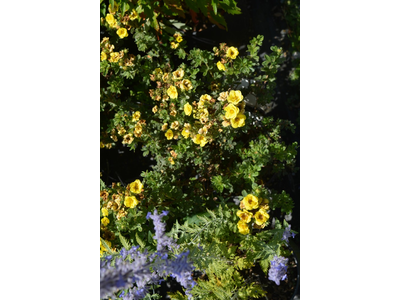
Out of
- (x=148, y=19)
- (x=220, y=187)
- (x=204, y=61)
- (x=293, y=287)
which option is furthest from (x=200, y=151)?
(x=293, y=287)

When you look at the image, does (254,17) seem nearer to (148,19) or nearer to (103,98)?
(148,19)

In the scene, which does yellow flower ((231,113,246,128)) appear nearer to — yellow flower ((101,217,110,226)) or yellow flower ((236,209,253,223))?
yellow flower ((236,209,253,223))

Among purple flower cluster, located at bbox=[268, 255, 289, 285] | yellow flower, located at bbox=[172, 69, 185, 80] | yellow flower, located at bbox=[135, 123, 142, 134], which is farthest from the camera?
yellow flower, located at bbox=[135, 123, 142, 134]

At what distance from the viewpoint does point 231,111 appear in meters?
1.94

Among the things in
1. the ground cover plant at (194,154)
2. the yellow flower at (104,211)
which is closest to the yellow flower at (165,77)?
the ground cover plant at (194,154)

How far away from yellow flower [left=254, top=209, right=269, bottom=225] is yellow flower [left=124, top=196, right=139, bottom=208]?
31.3 inches

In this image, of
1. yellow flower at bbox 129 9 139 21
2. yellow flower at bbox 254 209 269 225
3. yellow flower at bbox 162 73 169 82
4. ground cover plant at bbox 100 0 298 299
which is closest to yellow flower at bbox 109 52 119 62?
ground cover plant at bbox 100 0 298 299

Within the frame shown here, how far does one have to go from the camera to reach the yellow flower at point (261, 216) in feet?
6.14

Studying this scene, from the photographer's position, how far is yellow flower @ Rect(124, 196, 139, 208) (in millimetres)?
2004

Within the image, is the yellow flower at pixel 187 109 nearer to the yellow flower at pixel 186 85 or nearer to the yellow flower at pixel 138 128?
the yellow flower at pixel 186 85

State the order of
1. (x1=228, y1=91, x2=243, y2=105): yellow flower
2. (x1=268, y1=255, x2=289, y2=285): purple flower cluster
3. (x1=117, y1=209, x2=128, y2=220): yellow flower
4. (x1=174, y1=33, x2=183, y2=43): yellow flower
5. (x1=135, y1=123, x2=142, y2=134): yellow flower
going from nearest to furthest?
(x1=268, y1=255, x2=289, y2=285): purple flower cluster, (x1=228, y1=91, x2=243, y2=105): yellow flower, (x1=117, y1=209, x2=128, y2=220): yellow flower, (x1=135, y1=123, x2=142, y2=134): yellow flower, (x1=174, y1=33, x2=183, y2=43): yellow flower

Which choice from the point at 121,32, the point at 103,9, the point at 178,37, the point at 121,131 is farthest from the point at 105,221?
the point at 103,9

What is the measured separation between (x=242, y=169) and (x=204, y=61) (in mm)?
902

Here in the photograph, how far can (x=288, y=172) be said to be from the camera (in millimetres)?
2688
